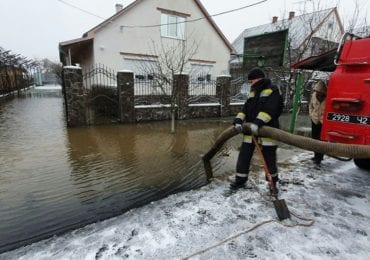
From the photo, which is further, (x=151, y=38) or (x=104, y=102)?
(x=151, y=38)

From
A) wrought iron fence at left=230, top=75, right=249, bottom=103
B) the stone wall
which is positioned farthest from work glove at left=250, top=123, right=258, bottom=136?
wrought iron fence at left=230, top=75, right=249, bottom=103

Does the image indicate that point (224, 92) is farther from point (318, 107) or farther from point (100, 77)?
point (318, 107)

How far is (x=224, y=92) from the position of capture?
12.1 metres

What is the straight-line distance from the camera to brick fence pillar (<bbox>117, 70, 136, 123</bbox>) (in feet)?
Answer: 30.1

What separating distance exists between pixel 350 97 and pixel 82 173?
461cm

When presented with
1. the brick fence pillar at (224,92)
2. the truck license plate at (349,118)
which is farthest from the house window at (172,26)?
the truck license plate at (349,118)

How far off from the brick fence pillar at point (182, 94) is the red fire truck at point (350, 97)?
705cm

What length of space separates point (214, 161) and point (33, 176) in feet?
11.9

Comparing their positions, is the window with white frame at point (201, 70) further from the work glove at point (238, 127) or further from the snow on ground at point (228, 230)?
the snow on ground at point (228, 230)

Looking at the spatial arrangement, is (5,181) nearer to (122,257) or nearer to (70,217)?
(70,217)

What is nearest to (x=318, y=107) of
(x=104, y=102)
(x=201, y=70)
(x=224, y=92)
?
(x=224, y=92)

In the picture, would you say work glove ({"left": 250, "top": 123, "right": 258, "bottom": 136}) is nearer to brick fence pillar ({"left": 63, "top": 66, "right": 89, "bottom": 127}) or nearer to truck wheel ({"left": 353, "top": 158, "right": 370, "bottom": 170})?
truck wheel ({"left": 353, "top": 158, "right": 370, "bottom": 170})

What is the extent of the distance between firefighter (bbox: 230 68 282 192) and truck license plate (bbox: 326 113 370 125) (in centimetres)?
75

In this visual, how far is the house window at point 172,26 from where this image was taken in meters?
15.5
